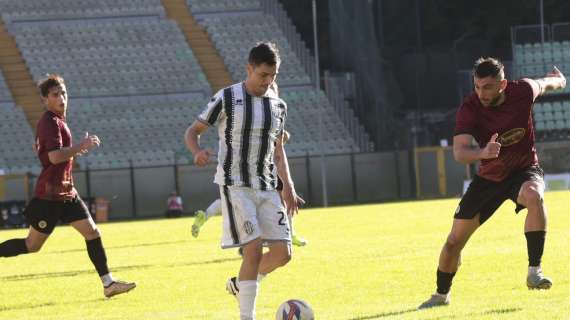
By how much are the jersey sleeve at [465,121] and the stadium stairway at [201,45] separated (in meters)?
33.6

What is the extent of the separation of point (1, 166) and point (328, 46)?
12.6m

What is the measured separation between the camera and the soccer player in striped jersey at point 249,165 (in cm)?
830

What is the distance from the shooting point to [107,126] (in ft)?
135

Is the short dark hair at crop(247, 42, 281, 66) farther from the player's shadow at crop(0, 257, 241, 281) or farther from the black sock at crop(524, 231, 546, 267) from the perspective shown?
the player's shadow at crop(0, 257, 241, 281)

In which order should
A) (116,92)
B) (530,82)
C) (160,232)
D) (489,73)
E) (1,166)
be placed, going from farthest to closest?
(116,92) < (1,166) < (160,232) < (530,82) < (489,73)

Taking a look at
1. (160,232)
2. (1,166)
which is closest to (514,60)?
(1,166)

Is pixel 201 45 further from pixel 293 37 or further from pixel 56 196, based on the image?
pixel 56 196

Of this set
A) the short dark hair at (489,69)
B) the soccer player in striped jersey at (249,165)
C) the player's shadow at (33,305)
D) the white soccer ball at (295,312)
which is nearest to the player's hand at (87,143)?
the player's shadow at (33,305)

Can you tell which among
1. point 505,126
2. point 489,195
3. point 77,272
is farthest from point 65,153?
point 77,272

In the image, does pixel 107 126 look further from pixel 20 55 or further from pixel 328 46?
pixel 328 46

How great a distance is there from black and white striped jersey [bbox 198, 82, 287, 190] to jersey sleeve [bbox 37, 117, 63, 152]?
9.62ft

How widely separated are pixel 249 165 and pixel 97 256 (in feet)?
11.5

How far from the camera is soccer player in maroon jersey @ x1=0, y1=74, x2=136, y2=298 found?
36.6ft

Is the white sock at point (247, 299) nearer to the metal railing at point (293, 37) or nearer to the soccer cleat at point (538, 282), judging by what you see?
the soccer cleat at point (538, 282)
